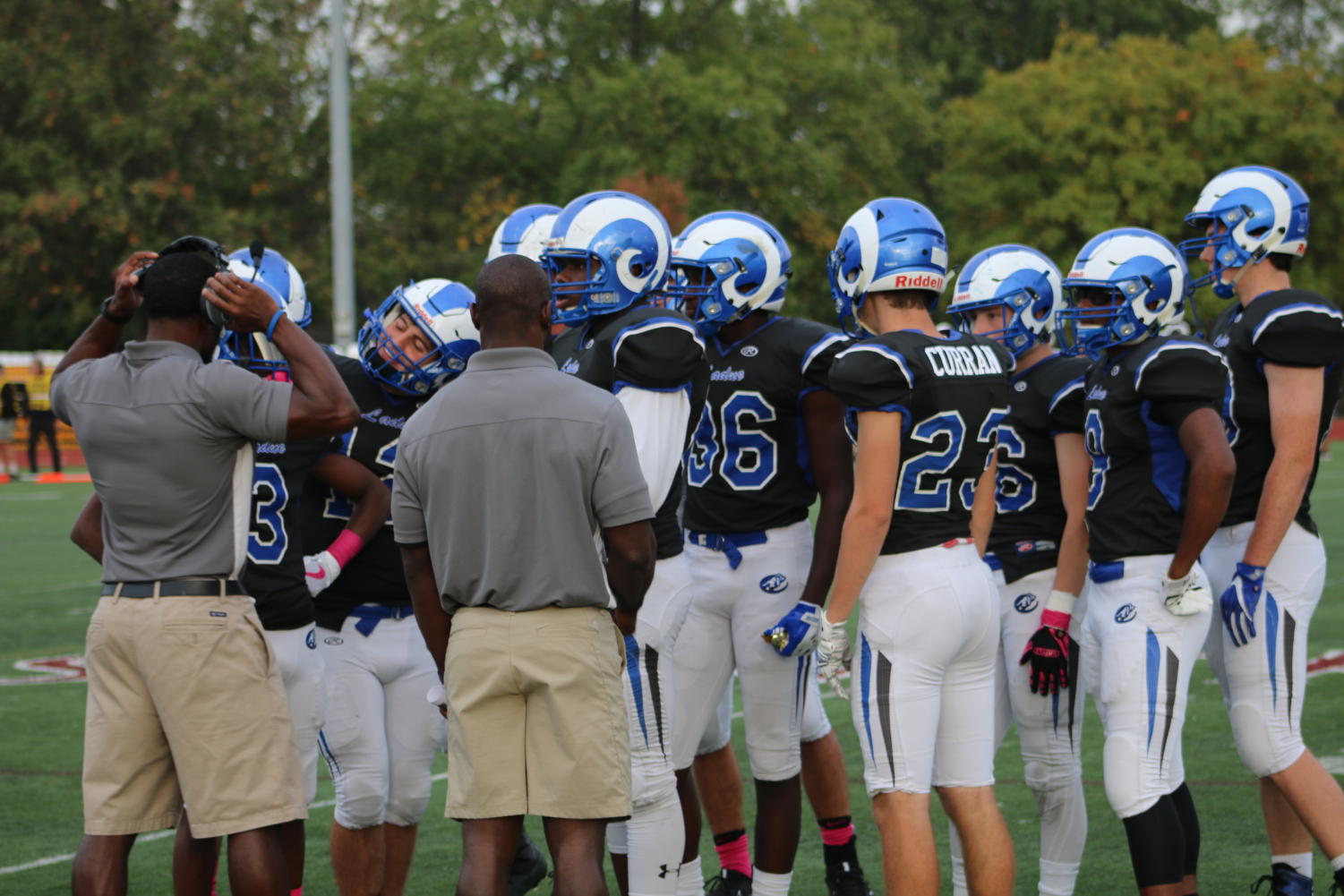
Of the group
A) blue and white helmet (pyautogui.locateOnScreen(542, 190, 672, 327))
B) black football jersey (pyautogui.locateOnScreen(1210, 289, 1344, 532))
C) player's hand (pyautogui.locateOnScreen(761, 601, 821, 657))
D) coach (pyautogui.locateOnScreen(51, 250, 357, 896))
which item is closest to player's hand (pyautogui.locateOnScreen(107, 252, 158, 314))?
coach (pyautogui.locateOnScreen(51, 250, 357, 896))

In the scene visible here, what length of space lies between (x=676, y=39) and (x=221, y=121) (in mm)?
12077

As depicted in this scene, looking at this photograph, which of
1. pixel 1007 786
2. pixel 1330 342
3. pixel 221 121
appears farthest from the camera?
pixel 221 121

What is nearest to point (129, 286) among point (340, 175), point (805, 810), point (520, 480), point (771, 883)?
point (520, 480)

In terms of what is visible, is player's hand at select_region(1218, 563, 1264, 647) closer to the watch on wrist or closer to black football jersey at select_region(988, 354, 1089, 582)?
black football jersey at select_region(988, 354, 1089, 582)

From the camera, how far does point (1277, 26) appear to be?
5406cm

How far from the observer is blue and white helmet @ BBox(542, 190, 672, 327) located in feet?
16.6

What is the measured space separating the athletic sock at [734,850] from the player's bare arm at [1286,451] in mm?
2010

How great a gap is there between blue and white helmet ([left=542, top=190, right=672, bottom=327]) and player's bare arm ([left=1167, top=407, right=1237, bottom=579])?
1.67 m

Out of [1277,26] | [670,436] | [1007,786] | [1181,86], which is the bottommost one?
[1007,786]

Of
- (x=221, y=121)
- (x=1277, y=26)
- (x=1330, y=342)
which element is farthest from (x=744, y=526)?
(x=1277, y=26)

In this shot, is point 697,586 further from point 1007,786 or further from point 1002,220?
point 1002,220

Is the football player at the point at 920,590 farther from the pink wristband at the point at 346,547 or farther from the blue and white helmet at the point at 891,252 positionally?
the pink wristband at the point at 346,547

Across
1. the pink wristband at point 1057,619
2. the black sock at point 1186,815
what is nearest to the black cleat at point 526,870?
the pink wristband at point 1057,619

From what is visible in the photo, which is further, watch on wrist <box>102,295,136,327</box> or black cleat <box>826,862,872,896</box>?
black cleat <box>826,862,872,896</box>
